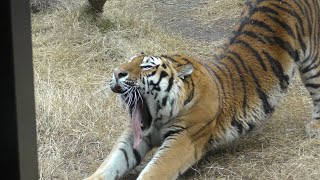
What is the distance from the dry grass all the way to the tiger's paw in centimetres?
7

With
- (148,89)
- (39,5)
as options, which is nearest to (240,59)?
(148,89)

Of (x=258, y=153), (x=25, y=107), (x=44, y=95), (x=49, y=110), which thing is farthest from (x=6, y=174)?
(x=44, y=95)

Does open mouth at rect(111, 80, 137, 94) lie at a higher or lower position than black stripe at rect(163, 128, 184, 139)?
higher

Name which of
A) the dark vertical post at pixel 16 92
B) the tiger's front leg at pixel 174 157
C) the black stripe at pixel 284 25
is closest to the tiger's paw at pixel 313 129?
the black stripe at pixel 284 25

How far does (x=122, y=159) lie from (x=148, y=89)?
43 centimetres

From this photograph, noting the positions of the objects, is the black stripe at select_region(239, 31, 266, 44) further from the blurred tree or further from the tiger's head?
the blurred tree

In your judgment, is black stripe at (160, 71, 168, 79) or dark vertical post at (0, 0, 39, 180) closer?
dark vertical post at (0, 0, 39, 180)

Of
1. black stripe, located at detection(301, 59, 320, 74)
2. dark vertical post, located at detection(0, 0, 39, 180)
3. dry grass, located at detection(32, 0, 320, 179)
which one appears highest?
dark vertical post, located at detection(0, 0, 39, 180)

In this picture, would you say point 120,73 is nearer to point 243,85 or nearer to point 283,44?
point 243,85

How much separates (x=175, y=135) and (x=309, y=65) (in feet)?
3.94

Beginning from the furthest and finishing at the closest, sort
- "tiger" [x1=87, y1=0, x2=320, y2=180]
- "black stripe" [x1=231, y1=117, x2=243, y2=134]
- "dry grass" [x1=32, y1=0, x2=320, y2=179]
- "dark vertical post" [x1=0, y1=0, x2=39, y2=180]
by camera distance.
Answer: "black stripe" [x1=231, y1=117, x2=243, y2=134], "dry grass" [x1=32, y1=0, x2=320, y2=179], "tiger" [x1=87, y1=0, x2=320, y2=180], "dark vertical post" [x1=0, y1=0, x2=39, y2=180]

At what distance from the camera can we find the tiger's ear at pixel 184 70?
347cm

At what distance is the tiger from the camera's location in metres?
3.29

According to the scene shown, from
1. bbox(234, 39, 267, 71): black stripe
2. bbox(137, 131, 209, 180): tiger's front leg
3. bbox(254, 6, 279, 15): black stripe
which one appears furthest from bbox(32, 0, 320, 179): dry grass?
bbox(254, 6, 279, 15): black stripe
